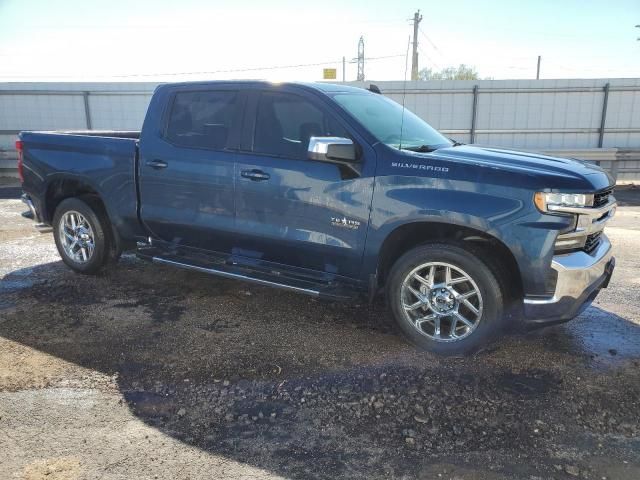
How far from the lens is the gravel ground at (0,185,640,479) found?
2.80 m

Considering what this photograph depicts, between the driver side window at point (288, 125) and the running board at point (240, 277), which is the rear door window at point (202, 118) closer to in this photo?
the driver side window at point (288, 125)

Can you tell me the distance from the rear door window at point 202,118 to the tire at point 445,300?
78.1 inches

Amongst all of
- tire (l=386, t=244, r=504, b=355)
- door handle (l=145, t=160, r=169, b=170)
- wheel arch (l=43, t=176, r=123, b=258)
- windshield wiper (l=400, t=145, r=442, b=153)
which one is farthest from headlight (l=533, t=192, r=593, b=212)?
wheel arch (l=43, t=176, r=123, b=258)

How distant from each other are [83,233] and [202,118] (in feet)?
6.60

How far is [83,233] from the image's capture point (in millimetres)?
5820

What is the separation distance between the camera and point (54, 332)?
14.6 feet

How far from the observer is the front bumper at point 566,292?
3568mm

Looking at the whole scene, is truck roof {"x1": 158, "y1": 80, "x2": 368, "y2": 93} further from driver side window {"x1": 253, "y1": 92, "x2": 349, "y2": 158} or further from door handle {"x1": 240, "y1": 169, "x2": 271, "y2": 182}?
door handle {"x1": 240, "y1": 169, "x2": 271, "y2": 182}

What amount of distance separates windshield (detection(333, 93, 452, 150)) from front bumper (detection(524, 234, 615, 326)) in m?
1.44

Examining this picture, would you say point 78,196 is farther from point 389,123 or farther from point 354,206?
point 389,123

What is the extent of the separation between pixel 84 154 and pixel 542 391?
4.72 meters

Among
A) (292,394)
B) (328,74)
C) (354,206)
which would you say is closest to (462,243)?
(354,206)

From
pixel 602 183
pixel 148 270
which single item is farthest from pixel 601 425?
pixel 148 270

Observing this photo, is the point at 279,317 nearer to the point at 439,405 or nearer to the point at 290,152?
the point at 290,152
